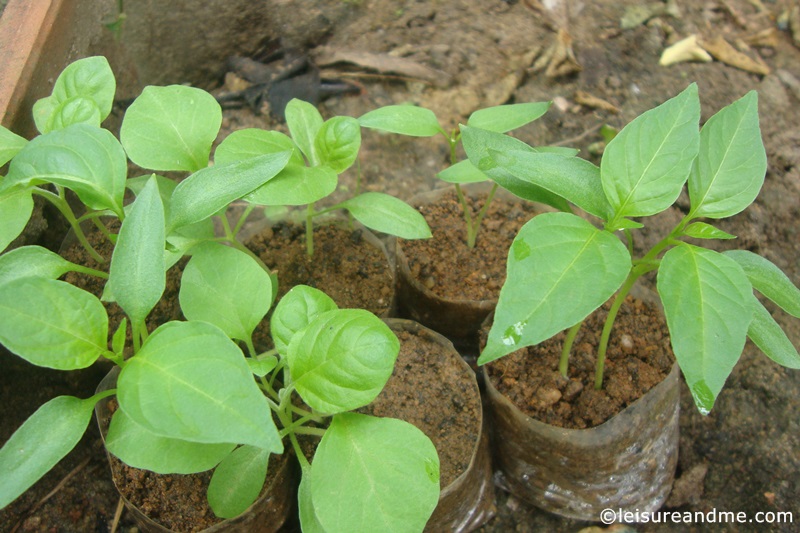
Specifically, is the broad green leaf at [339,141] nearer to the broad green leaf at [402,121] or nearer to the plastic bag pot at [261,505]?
the broad green leaf at [402,121]

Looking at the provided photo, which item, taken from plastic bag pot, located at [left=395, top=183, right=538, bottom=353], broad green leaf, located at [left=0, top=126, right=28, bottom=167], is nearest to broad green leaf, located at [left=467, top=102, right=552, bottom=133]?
plastic bag pot, located at [left=395, top=183, right=538, bottom=353]

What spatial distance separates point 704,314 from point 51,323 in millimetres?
880

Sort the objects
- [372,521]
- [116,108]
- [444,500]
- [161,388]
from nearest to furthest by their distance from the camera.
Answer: [161,388], [372,521], [444,500], [116,108]

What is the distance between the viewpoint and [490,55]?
2.29m

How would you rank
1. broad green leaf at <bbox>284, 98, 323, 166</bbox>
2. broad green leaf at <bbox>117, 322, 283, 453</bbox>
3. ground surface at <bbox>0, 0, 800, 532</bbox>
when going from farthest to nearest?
ground surface at <bbox>0, 0, 800, 532</bbox>
broad green leaf at <bbox>284, 98, 323, 166</bbox>
broad green leaf at <bbox>117, 322, 283, 453</bbox>

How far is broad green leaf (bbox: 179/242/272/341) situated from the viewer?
3.83 ft

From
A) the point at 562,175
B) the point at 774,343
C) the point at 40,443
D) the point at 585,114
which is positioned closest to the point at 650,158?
the point at 562,175

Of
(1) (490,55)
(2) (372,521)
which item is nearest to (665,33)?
(1) (490,55)

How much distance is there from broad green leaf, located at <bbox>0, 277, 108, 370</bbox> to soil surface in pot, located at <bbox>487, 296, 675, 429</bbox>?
30.6 inches

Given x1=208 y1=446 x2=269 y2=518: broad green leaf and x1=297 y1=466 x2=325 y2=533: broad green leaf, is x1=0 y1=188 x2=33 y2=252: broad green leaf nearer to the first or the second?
x1=208 y1=446 x2=269 y2=518: broad green leaf

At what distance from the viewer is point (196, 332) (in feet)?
2.96

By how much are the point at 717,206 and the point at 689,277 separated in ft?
0.61

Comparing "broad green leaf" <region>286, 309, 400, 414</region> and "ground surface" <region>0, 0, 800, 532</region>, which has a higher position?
"broad green leaf" <region>286, 309, 400, 414</region>

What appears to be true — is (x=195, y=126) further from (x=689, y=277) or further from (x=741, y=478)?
(x=741, y=478)
